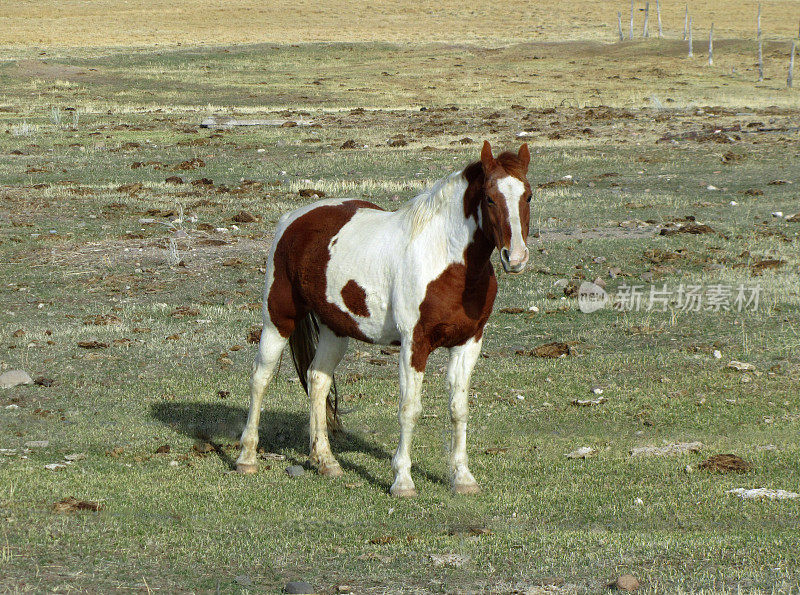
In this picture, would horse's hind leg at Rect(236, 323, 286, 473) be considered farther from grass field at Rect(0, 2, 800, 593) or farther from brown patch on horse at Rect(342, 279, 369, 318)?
brown patch on horse at Rect(342, 279, 369, 318)

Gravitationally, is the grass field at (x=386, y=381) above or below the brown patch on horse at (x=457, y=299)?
below

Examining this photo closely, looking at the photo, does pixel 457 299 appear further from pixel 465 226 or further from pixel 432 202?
pixel 432 202

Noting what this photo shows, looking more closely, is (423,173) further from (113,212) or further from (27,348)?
(27,348)

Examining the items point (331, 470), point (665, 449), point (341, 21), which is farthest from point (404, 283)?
point (341, 21)

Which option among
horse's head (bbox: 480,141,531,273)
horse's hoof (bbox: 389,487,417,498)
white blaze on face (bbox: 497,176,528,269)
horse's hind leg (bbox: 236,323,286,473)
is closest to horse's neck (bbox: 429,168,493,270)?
horse's head (bbox: 480,141,531,273)

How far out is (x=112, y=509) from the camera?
8305 millimetres

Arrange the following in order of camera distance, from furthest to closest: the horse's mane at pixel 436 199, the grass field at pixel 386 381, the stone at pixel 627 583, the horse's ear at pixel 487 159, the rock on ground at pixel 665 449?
1. the rock on ground at pixel 665 449
2. the horse's mane at pixel 436 199
3. the horse's ear at pixel 487 159
4. the grass field at pixel 386 381
5. the stone at pixel 627 583

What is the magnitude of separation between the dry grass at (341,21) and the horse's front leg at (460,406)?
69.3 meters

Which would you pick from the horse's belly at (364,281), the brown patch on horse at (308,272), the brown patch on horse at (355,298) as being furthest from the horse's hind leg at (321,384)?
the brown patch on horse at (355,298)

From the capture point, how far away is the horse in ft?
27.2

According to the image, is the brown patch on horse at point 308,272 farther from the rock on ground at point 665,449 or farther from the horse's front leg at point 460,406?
the rock on ground at point 665,449

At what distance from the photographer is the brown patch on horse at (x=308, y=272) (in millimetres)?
9266

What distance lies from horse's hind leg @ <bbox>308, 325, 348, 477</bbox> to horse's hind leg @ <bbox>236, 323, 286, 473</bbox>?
1.15 feet

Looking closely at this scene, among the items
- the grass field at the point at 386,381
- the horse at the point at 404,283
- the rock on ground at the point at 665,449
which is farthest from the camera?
the rock on ground at the point at 665,449
